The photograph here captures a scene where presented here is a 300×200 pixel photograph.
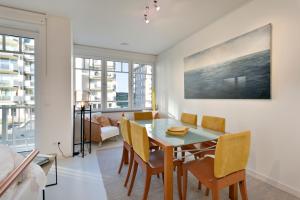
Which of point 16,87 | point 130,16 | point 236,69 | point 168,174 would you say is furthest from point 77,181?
point 236,69

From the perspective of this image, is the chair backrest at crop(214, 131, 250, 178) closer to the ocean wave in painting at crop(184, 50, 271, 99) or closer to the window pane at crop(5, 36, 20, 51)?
the ocean wave in painting at crop(184, 50, 271, 99)

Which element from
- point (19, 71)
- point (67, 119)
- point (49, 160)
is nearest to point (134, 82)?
point (67, 119)

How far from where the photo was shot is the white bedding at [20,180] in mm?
1077

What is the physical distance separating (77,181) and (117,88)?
3215 mm

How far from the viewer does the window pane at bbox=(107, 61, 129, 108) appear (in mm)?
4930

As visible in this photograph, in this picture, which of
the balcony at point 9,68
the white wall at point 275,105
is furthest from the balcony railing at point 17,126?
the white wall at point 275,105

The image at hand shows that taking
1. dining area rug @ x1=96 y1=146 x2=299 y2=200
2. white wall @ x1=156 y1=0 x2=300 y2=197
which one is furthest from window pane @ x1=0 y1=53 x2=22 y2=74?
white wall @ x1=156 y1=0 x2=300 y2=197

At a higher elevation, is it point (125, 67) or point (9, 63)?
point (125, 67)

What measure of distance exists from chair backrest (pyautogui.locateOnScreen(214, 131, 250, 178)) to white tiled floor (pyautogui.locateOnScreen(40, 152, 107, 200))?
1.36m

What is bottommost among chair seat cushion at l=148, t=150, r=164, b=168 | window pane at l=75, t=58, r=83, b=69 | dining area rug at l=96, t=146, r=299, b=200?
dining area rug at l=96, t=146, r=299, b=200

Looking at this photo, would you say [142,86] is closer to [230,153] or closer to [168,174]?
[168,174]

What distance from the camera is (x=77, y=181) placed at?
2.21 metres

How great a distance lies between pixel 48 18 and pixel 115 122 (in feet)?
9.04

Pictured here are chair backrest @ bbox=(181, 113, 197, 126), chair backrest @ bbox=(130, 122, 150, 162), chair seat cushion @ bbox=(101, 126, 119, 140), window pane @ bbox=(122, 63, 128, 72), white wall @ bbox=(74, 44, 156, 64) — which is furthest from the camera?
window pane @ bbox=(122, 63, 128, 72)
